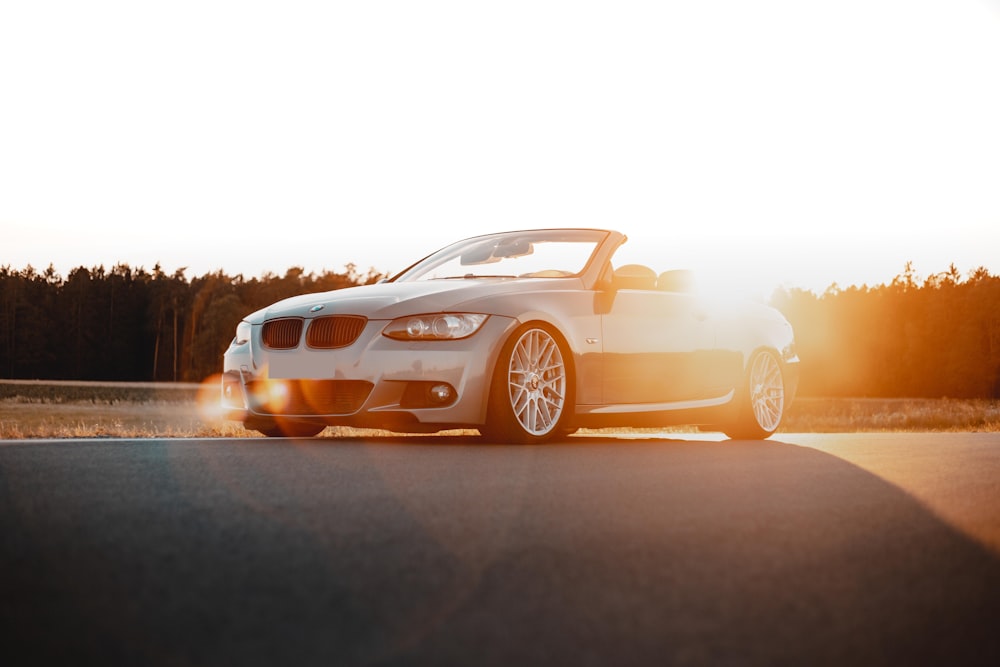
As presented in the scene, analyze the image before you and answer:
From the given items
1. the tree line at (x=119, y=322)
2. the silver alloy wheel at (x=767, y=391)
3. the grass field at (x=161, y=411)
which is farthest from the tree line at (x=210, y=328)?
the silver alloy wheel at (x=767, y=391)

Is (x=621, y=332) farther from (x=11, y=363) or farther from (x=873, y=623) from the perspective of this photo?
(x=11, y=363)

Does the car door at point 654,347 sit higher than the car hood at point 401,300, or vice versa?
the car hood at point 401,300

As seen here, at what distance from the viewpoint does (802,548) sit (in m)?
4.09

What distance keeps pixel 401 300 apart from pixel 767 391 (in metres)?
4.07

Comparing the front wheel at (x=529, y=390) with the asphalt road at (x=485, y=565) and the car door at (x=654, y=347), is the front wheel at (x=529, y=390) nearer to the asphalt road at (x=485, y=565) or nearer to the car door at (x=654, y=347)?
the car door at (x=654, y=347)

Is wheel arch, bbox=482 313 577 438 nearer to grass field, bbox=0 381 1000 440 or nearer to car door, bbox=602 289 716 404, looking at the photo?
car door, bbox=602 289 716 404

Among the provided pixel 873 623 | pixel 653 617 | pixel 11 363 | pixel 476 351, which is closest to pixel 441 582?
pixel 653 617

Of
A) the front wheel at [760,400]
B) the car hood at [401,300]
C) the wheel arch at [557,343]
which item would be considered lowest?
the front wheel at [760,400]

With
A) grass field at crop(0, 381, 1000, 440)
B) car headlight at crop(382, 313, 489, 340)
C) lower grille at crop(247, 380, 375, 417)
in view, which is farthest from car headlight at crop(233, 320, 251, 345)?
grass field at crop(0, 381, 1000, 440)

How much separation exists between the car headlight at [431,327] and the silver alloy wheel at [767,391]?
3.34 meters

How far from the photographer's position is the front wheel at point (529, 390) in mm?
8289

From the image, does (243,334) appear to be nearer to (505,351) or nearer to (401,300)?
(401,300)

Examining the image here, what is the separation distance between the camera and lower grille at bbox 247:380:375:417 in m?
8.24

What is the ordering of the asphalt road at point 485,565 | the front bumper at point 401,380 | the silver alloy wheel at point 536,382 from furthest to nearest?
the silver alloy wheel at point 536,382 → the front bumper at point 401,380 → the asphalt road at point 485,565
